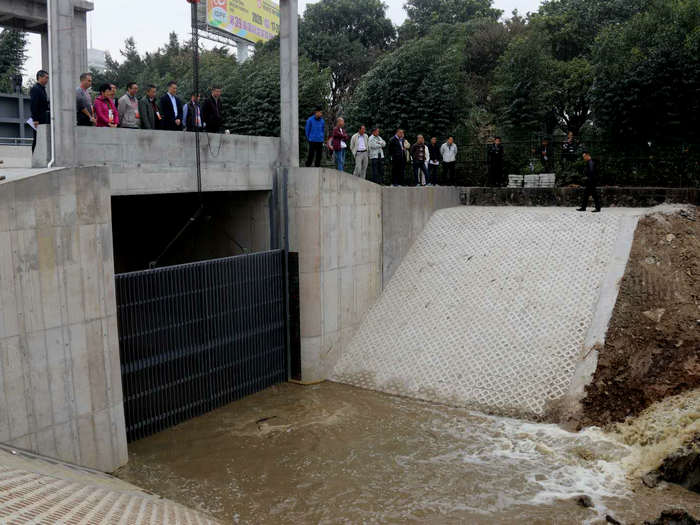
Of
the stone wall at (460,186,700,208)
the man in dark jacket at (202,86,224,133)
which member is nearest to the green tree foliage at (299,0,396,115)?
the stone wall at (460,186,700,208)

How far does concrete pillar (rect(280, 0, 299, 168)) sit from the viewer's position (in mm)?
13633

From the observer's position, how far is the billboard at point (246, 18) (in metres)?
48.4

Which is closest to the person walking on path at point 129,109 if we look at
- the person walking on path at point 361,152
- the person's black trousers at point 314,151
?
the person's black trousers at point 314,151

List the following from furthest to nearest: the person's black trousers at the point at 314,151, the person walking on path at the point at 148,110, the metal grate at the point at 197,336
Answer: the person's black trousers at the point at 314,151 → the person walking on path at the point at 148,110 → the metal grate at the point at 197,336

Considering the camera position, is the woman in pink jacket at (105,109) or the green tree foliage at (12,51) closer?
the woman in pink jacket at (105,109)

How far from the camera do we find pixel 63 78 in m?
9.47

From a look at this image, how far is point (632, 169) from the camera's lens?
18.7m

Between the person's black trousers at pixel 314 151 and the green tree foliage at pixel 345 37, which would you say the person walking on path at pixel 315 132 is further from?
the green tree foliage at pixel 345 37

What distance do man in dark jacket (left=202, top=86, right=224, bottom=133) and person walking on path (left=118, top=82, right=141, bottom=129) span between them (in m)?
1.42

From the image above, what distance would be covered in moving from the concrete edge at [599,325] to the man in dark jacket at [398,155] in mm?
5481

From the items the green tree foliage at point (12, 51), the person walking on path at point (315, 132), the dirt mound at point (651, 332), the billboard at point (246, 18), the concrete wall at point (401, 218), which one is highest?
the billboard at point (246, 18)

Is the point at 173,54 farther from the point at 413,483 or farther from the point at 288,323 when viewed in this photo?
the point at 413,483

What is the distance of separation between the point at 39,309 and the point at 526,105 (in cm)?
1922

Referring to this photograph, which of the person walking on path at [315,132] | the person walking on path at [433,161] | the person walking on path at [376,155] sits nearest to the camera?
the person walking on path at [315,132]
